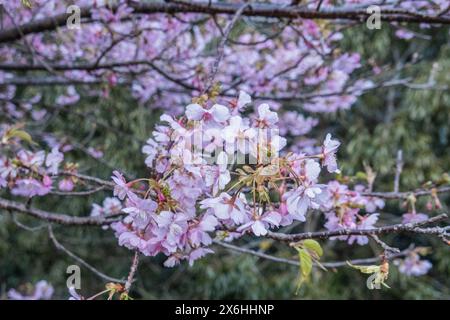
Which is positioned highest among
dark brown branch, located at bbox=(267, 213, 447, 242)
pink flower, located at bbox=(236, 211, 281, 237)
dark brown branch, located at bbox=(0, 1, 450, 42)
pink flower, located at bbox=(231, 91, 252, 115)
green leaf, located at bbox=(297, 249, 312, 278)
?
dark brown branch, located at bbox=(0, 1, 450, 42)

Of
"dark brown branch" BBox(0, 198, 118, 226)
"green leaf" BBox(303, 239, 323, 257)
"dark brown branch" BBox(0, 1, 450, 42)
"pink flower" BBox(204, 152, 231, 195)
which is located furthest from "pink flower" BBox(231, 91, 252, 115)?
"dark brown branch" BBox(0, 1, 450, 42)

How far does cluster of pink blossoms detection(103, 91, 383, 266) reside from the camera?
78cm

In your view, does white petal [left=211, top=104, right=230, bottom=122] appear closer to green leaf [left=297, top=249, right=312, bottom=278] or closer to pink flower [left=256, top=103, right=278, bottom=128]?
pink flower [left=256, top=103, right=278, bottom=128]

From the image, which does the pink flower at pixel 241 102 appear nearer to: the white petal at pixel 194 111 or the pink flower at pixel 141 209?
the white petal at pixel 194 111

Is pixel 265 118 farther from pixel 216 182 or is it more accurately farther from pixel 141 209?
pixel 141 209

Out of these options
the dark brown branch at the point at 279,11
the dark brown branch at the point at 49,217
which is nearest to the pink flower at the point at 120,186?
the dark brown branch at the point at 49,217

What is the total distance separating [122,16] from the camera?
170 cm

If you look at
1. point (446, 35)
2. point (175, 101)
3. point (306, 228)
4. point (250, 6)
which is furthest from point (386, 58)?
point (250, 6)

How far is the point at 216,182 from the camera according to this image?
805 millimetres

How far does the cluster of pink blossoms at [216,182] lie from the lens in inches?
30.8

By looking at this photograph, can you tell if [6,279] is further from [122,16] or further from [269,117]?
[269,117]

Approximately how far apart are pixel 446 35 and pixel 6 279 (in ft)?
12.0

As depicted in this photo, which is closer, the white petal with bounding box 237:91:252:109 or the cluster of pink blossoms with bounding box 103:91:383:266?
the cluster of pink blossoms with bounding box 103:91:383:266

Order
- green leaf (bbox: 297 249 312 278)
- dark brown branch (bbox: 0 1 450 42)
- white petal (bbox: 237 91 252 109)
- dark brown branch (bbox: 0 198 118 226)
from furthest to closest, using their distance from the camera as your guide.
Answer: dark brown branch (bbox: 0 1 450 42) → dark brown branch (bbox: 0 198 118 226) → white petal (bbox: 237 91 252 109) → green leaf (bbox: 297 249 312 278)
